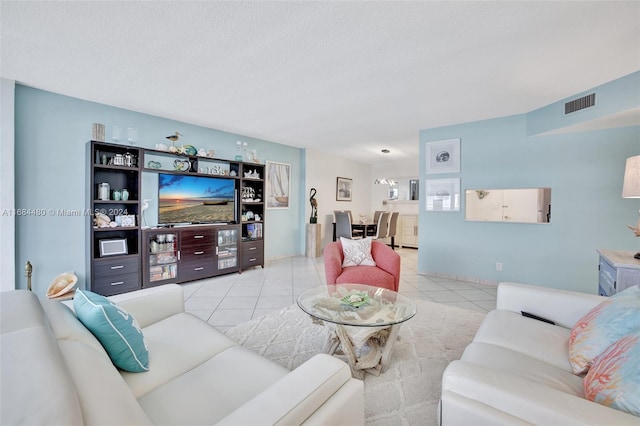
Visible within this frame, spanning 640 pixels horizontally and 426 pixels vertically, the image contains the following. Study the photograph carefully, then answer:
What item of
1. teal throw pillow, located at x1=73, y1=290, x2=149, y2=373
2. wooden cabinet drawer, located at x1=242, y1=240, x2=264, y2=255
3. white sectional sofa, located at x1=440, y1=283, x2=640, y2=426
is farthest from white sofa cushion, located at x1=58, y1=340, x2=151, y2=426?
wooden cabinet drawer, located at x1=242, y1=240, x2=264, y2=255

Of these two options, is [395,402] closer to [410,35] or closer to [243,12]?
[410,35]

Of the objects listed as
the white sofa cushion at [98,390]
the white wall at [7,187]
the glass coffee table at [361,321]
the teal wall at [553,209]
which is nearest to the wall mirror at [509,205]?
the teal wall at [553,209]

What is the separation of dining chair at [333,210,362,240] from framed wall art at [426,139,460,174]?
2302 mm

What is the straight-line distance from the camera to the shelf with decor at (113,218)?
3125mm

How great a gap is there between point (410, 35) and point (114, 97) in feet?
10.8

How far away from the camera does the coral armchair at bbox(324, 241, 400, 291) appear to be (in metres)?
2.83

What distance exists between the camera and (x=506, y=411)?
853mm

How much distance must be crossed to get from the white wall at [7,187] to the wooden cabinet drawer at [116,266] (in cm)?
69

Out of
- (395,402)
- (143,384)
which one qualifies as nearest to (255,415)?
(143,384)

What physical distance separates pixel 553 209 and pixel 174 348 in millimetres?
4411

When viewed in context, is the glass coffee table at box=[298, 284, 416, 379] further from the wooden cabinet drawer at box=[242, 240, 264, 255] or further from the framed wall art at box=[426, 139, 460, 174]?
the framed wall art at box=[426, 139, 460, 174]

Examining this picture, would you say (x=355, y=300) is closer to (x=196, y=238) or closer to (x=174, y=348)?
(x=174, y=348)

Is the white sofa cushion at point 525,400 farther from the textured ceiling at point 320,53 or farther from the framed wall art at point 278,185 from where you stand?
the framed wall art at point 278,185

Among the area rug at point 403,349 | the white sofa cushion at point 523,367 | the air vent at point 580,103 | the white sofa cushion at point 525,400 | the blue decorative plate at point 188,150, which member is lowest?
the area rug at point 403,349
